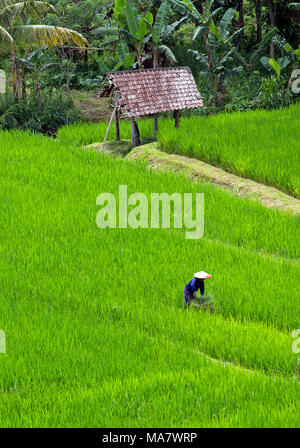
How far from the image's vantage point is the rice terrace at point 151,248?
13.5ft

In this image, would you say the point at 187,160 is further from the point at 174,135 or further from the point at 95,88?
the point at 95,88

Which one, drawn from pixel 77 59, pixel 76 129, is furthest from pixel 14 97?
pixel 77 59

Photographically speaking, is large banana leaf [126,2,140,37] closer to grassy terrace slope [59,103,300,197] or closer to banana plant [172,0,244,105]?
banana plant [172,0,244,105]

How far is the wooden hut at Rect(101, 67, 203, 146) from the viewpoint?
430 inches

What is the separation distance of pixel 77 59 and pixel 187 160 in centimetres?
829

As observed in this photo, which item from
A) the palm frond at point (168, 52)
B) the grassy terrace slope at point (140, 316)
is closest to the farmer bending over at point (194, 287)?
the grassy terrace slope at point (140, 316)

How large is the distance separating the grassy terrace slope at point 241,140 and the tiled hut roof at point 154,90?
436mm

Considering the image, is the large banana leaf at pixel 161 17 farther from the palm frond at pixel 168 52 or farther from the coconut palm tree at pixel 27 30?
the coconut palm tree at pixel 27 30

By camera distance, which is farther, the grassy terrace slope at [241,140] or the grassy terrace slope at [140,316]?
the grassy terrace slope at [241,140]

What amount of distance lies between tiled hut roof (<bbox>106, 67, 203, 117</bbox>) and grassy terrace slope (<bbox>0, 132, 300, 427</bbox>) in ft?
8.28

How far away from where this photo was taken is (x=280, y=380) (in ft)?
13.7

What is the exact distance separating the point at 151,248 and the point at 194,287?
61.0 inches

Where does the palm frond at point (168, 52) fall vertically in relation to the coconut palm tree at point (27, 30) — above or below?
below

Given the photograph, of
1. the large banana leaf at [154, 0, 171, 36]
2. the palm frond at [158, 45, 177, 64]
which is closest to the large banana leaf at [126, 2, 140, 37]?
the large banana leaf at [154, 0, 171, 36]
